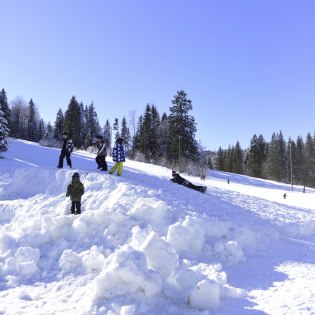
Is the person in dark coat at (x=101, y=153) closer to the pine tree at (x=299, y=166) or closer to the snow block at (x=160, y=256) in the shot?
the snow block at (x=160, y=256)

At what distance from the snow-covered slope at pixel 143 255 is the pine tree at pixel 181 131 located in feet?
109

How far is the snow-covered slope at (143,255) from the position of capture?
6109 mm

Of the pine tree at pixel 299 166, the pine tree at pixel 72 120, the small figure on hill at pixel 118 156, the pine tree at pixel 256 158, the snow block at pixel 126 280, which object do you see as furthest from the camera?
the pine tree at pixel 256 158

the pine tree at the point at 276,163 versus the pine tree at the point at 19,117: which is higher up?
the pine tree at the point at 19,117

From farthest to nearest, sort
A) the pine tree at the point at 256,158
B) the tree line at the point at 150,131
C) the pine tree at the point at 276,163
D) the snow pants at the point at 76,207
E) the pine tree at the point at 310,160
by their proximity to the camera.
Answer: the pine tree at the point at 256,158 → the pine tree at the point at 310,160 → the pine tree at the point at 276,163 → the tree line at the point at 150,131 → the snow pants at the point at 76,207

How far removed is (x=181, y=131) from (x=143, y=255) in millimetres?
40788

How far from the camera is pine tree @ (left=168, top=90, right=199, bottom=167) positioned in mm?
46656

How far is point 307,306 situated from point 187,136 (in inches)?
1628

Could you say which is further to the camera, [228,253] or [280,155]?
[280,155]

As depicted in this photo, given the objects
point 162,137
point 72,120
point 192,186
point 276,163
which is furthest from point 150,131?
point 192,186

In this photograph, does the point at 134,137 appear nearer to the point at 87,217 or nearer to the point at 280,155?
the point at 280,155

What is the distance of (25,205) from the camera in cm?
1139

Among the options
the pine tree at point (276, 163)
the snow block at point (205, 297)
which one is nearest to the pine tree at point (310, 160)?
the pine tree at point (276, 163)

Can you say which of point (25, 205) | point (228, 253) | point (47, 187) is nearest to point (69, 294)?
point (228, 253)
